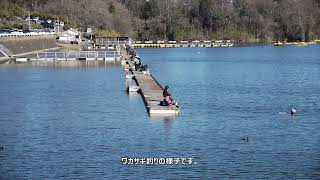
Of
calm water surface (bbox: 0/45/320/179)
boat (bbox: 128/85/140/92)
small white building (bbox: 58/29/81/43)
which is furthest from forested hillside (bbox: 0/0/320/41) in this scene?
boat (bbox: 128/85/140/92)

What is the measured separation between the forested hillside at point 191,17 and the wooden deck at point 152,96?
65998 millimetres

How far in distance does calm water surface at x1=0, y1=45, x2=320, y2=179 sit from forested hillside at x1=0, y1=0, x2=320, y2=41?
223ft

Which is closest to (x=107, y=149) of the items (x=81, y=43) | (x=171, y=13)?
(x=81, y=43)

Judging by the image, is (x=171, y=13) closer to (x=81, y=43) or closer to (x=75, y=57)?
(x=81, y=43)

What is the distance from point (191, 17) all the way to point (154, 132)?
10030 cm

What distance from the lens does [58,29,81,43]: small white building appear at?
86.6 meters

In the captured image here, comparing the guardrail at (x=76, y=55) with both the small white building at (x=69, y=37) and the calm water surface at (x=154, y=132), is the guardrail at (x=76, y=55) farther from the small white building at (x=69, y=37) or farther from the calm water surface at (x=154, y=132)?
the calm water surface at (x=154, y=132)

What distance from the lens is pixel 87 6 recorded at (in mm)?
108250

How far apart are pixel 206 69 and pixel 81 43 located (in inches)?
1322

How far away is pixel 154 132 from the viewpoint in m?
22.4

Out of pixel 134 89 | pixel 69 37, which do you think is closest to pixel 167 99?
pixel 134 89

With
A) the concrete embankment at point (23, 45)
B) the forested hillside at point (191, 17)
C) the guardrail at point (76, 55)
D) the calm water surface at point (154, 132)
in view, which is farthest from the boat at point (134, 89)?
the forested hillside at point (191, 17)

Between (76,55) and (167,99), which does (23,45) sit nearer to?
(76,55)

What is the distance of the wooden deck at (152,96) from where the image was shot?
2617 centimetres
